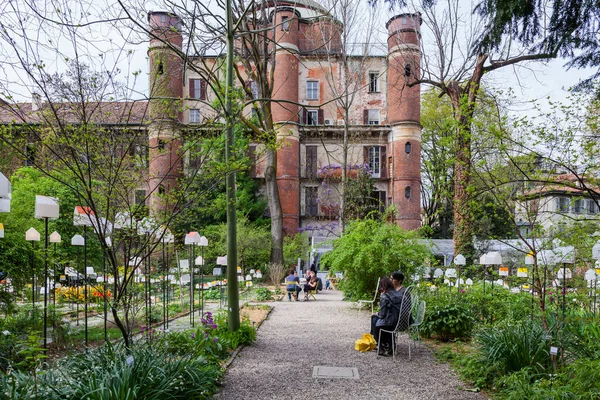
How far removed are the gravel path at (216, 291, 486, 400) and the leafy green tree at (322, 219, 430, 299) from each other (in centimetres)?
262

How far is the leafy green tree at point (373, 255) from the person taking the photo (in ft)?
44.7

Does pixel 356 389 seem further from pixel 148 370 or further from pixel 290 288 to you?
pixel 290 288

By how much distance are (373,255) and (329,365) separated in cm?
630

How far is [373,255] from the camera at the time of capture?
45.1ft

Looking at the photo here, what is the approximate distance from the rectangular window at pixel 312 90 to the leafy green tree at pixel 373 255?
24.9 metres

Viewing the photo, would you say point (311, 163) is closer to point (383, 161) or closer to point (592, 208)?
point (383, 161)

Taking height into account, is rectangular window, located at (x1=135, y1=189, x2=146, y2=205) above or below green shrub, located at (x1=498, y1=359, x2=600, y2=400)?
above

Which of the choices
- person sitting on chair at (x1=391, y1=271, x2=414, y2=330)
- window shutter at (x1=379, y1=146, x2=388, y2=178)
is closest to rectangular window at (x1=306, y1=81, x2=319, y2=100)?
window shutter at (x1=379, y1=146, x2=388, y2=178)

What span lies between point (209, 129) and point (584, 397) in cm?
586

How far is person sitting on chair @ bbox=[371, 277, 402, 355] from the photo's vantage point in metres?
8.26

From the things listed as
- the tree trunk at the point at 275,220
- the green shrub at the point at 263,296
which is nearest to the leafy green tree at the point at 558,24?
the green shrub at the point at 263,296

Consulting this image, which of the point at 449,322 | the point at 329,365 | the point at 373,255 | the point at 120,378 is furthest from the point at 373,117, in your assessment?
the point at 120,378

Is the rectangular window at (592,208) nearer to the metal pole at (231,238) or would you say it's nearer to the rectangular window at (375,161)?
the metal pole at (231,238)

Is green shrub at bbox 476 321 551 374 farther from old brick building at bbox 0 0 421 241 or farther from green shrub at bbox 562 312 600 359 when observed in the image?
old brick building at bbox 0 0 421 241
